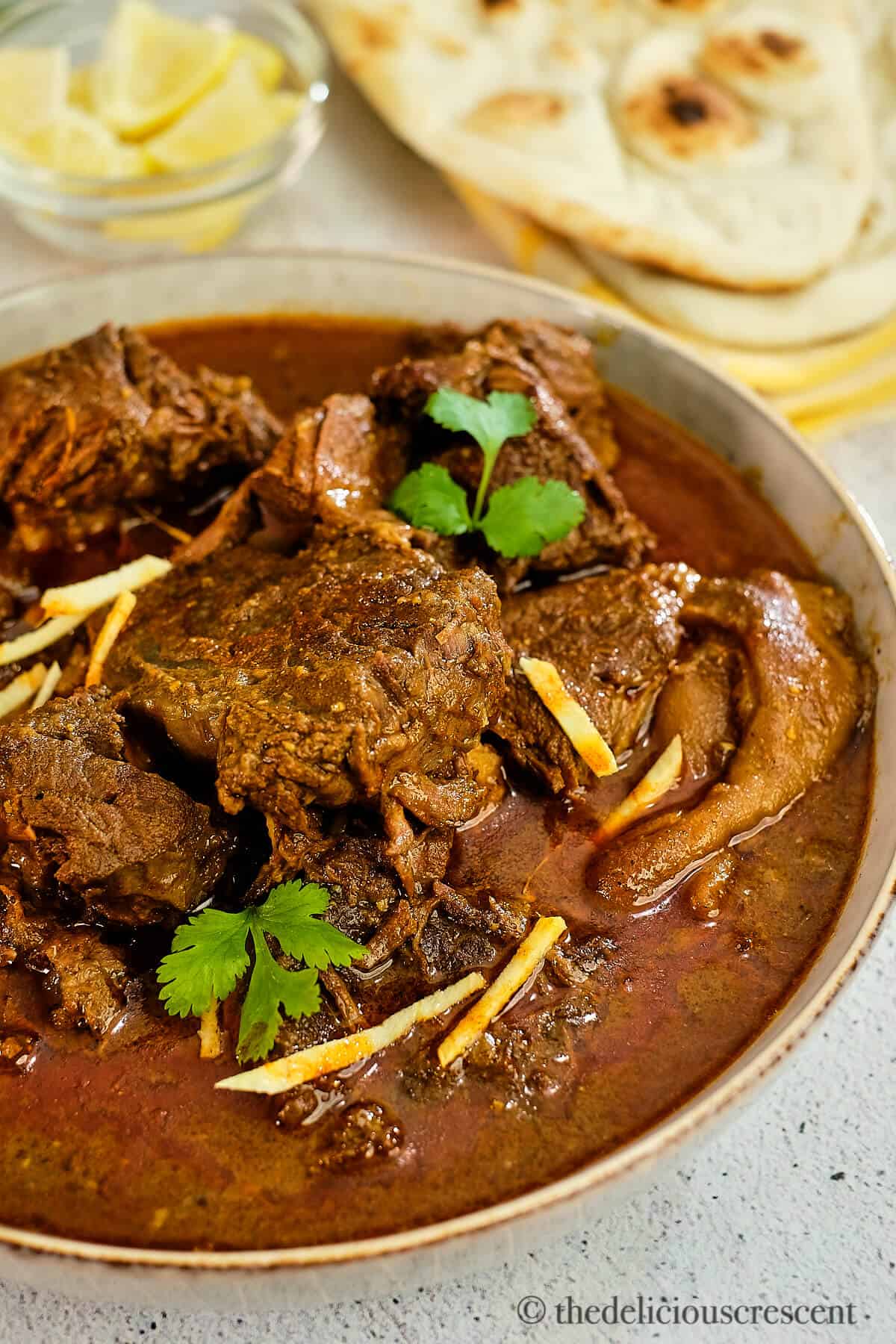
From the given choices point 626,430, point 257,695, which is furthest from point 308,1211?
point 626,430

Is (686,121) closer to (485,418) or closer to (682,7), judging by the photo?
(682,7)

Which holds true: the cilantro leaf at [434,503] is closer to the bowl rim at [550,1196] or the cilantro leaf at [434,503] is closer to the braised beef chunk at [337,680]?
the braised beef chunk at [337,680]

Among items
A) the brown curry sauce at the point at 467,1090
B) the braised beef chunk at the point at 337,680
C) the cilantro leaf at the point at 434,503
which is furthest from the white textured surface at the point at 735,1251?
the cilantro leaf at the point at 434,503

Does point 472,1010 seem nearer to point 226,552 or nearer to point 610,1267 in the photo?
point 610,1267

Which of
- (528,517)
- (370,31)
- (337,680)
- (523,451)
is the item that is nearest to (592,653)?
(528,517)

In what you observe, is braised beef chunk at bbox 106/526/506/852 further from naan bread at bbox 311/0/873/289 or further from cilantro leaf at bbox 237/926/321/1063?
naan bread at bbox 311/0/873/289

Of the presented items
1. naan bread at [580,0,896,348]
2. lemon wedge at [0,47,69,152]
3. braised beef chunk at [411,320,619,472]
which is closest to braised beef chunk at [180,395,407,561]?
braised beef chunk at [411,320,619,472]
